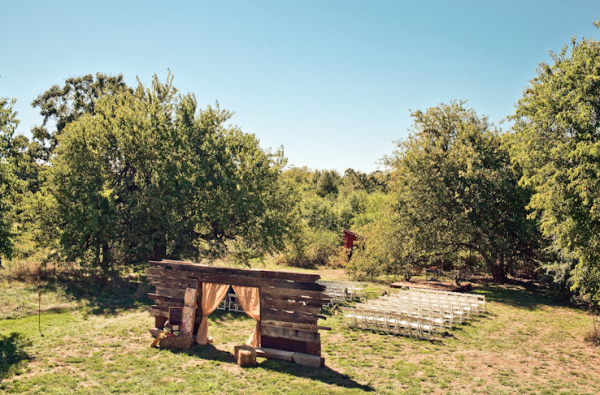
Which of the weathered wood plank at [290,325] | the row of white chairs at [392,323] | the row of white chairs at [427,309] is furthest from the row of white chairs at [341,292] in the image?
the weathered wood plank at [290,325]

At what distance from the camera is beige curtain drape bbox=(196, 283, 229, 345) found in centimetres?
1359

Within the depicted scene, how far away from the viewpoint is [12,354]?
1204 cm

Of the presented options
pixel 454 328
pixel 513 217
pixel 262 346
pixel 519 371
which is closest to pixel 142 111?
pixel 262 346

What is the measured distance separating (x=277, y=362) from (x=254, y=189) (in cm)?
1303

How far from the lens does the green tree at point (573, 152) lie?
1344cm

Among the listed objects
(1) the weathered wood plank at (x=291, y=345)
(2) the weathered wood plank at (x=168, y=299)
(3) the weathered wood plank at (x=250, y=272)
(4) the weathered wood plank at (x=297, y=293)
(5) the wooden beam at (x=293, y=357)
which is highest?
(3) the weathered wood plank at (x=250, y=272)

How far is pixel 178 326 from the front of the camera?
44.6 feet

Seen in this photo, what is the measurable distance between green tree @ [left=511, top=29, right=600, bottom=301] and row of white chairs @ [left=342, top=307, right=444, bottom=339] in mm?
5713

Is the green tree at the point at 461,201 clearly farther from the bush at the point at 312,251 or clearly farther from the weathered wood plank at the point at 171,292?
the weathered wood plank at the point at 171,292

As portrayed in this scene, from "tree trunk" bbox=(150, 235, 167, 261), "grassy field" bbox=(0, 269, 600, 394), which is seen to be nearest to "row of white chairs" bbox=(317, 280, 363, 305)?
"grassy field" bbox=(0, 269, 600, 394)

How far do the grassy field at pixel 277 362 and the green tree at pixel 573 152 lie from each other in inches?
139

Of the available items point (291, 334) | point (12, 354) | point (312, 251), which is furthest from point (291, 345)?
point (312, 251)

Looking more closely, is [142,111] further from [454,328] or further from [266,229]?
[454,328]

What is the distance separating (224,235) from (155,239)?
403cm
